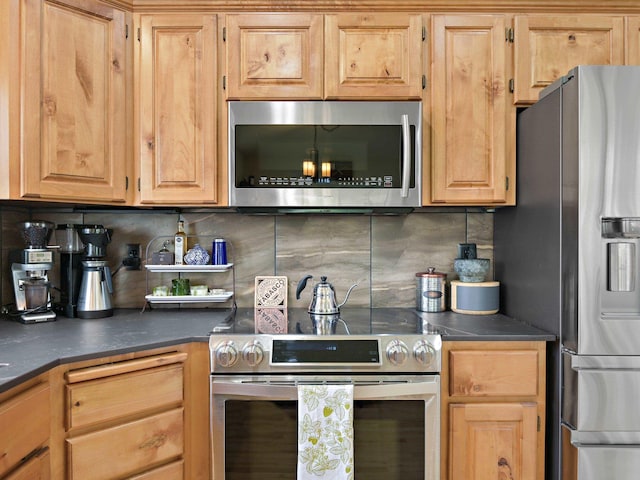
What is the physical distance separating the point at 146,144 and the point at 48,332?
0.86m

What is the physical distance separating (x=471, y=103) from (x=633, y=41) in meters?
0.75

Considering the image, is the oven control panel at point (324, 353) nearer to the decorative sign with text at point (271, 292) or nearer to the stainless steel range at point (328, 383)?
the stainless steel range at point (328, 383)

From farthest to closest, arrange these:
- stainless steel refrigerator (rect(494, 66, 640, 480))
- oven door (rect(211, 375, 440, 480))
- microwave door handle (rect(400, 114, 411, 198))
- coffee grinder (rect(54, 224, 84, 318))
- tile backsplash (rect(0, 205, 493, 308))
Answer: tile backsplash (rect(0, 205, 493, 308)) → coffee grinder (rect(54, 224, 84, 318)) → microwave door handle (rect(400, 114, 411, 198)) → oven door (rect(211, 375, 440, 480)) → stainless steel refrigerator (rect(494, 66, 640, 480))

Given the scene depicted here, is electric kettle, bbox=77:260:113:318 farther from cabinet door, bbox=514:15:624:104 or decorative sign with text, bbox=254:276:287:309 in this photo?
cabinet door, bbox=514:15:624:104

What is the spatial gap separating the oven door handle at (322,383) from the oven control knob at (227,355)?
0.07m

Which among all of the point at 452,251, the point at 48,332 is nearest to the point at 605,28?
the point at 452,251

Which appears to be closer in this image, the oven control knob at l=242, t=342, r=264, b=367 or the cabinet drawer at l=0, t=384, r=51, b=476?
the cabinet drawer at l=0, t=384, r=51, b=476

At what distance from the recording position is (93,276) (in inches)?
78.1

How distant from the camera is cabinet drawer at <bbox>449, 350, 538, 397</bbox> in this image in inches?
65.5

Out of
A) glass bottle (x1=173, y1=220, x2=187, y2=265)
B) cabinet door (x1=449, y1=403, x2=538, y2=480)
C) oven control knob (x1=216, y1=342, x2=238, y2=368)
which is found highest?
glass bottle (x1=173, y1=220, x2=187, y2=265)

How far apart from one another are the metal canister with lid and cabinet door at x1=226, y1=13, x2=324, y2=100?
3.30 ft

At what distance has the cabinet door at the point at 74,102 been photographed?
1665 millimetres

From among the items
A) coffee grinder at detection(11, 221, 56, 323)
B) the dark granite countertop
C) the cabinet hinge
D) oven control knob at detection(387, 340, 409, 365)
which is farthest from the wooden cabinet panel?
the cabinet hinge

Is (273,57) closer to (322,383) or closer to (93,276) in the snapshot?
(93,276)
